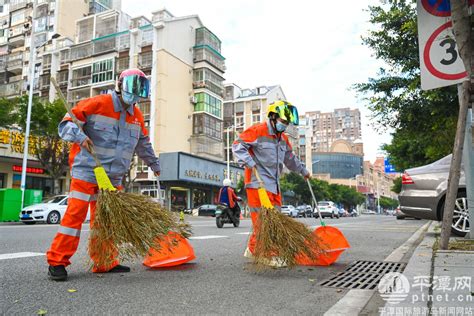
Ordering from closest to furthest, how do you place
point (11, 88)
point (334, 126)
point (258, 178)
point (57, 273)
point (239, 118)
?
point (57, 273) < point (258, 178) < point (11, 88) < point (239, 118) < point (334, 126)

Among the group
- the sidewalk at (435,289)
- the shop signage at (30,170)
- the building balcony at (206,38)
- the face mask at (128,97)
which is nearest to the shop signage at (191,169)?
the shop signage at (30,170)

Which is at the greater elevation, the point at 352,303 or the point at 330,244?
the point at 330,244

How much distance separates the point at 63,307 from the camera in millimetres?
2795

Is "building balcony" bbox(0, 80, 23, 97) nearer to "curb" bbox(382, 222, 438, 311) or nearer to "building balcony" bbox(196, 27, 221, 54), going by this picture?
"building balcony" bbox(196, 27, 221, 54)

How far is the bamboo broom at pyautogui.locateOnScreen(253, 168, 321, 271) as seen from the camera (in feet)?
13.7

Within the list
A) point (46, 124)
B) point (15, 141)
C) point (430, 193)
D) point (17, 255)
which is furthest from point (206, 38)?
point (17, 255)

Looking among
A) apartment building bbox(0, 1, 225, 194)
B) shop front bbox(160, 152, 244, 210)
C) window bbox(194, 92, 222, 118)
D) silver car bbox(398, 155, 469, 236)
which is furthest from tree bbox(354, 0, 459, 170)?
window bbox(194, 92, 222, 118)

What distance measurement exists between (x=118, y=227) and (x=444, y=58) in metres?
4.32

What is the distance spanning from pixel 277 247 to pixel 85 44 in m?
47.1

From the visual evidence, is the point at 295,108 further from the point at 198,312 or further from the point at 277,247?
the point at 198,312

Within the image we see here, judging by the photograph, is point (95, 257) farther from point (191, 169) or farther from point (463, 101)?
point (191, 169)

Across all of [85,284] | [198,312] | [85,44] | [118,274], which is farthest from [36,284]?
[85,44]

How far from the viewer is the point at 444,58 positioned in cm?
522

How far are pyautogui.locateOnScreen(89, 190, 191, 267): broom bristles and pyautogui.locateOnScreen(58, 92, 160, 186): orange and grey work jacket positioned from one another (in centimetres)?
30
